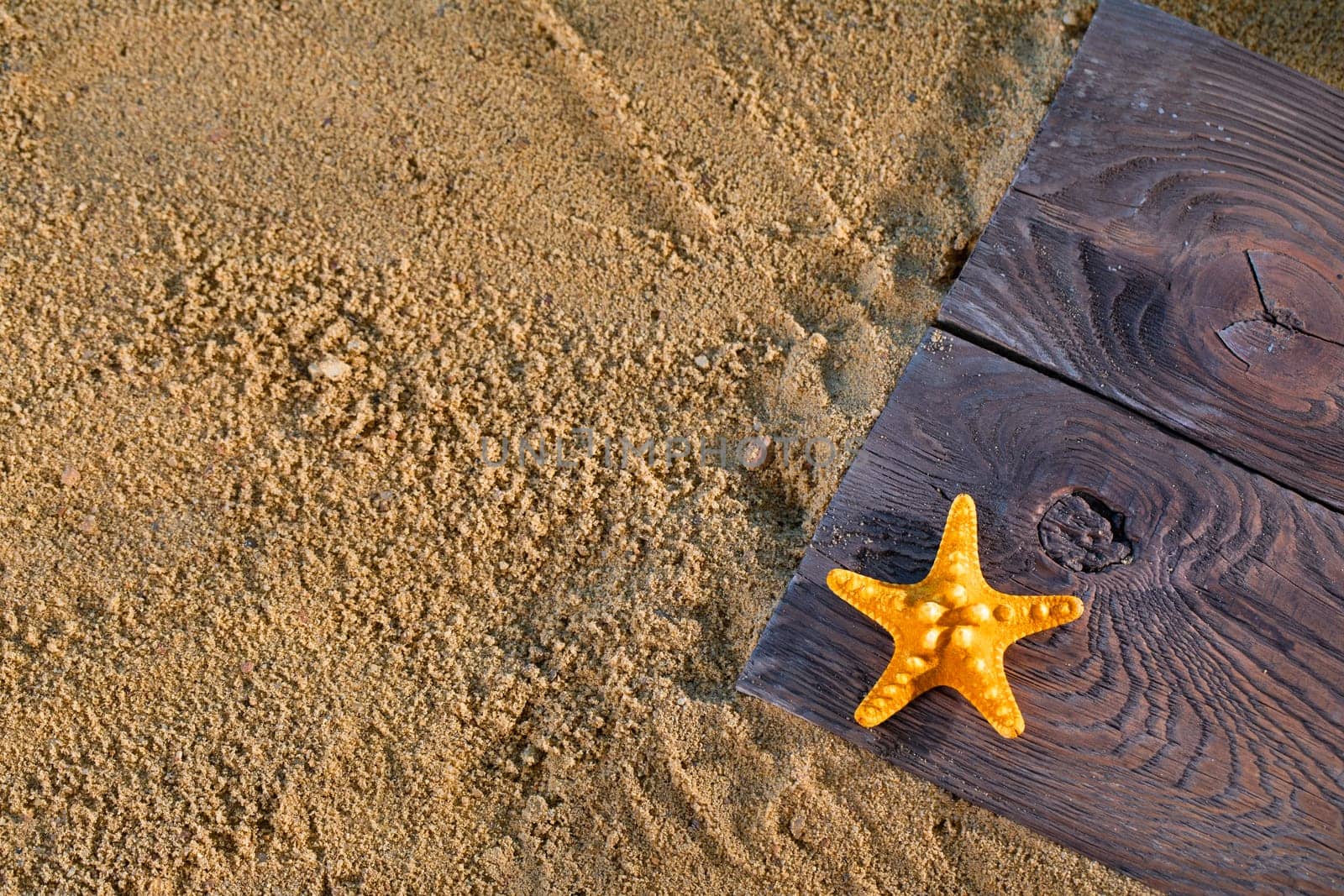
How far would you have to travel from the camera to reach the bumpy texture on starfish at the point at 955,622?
160cm

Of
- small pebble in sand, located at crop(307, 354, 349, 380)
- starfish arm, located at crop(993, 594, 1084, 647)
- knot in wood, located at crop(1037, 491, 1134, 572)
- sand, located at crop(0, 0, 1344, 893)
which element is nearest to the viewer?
starfish arm, located at crop(993, 594, 1084, 647)

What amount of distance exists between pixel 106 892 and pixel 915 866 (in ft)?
5.47

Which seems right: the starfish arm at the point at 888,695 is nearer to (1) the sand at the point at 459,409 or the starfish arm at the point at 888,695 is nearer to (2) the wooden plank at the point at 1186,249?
(1) the sand at the point at 459,409

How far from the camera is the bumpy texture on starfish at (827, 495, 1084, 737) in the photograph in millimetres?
1604

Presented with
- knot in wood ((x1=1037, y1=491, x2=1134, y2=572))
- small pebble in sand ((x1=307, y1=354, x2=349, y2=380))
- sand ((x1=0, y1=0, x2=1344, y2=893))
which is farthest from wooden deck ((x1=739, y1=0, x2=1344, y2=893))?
small pebble in sand ((x1=307, y1=354, x2=349, y2=380))

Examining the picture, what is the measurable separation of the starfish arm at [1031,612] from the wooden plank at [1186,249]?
1.39 ft

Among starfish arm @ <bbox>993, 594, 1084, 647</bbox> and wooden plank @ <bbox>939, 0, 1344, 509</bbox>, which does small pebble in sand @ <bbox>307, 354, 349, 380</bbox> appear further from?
starfish arm @ <bbox>993, 594, 1084, 647</bbox>

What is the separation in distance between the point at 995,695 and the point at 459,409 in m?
1.30

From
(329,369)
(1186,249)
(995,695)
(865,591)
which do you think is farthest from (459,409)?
(1186,249)

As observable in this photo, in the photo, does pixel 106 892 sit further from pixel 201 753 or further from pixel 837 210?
pixel 837 210

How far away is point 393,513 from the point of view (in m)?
2.13

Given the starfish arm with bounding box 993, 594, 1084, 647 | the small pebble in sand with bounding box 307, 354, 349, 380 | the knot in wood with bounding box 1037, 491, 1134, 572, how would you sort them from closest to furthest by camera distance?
the starfish arm with bounding box 993, 594, 1084, 647 → the knot in wood with bounding box 1037, 491, 1134, 572 → the small pebble in sand with bounding box 307, 354, 349, 380

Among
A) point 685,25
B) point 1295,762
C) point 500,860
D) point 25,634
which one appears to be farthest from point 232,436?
point 1295,762

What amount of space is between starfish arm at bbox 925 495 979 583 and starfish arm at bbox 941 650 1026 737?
16 cm
